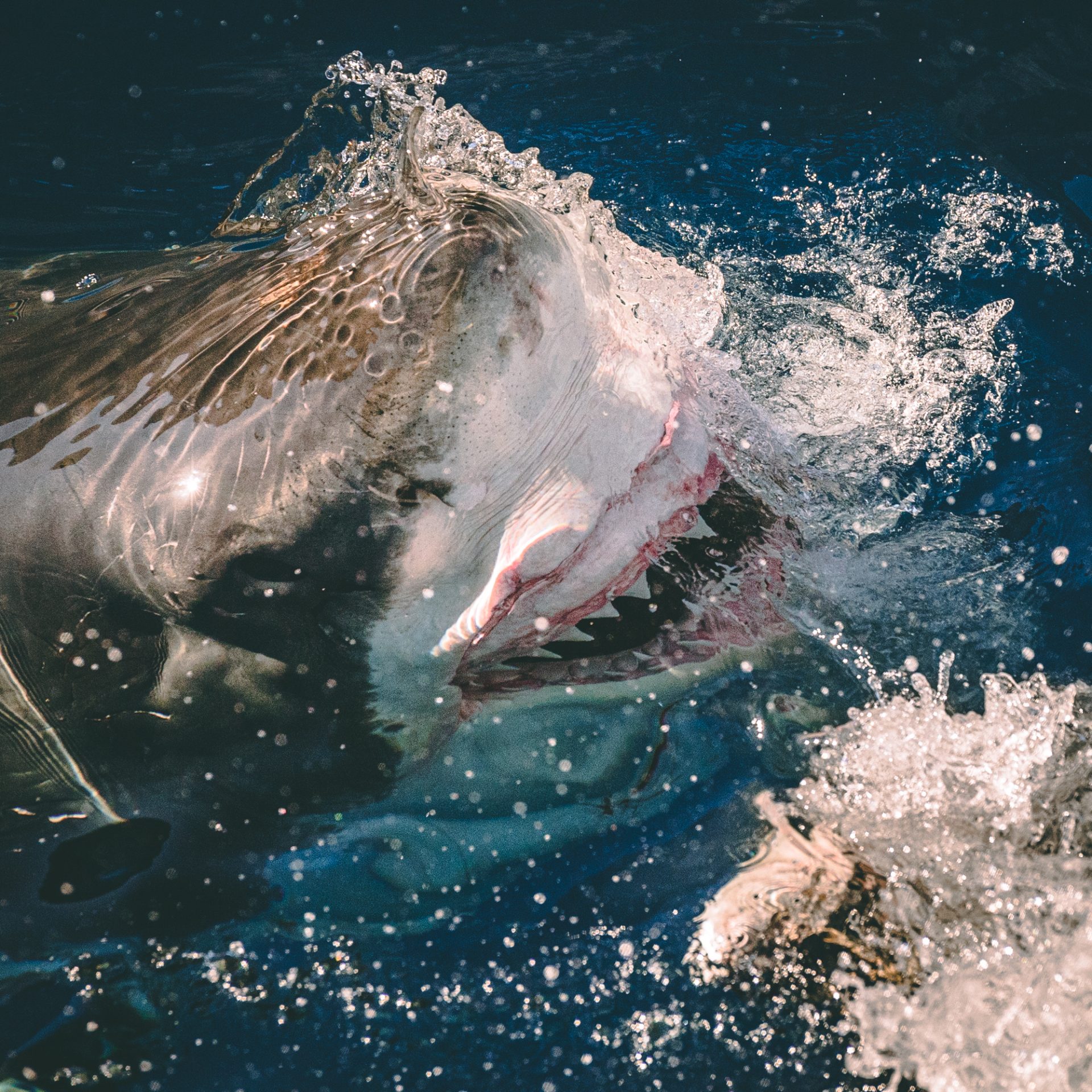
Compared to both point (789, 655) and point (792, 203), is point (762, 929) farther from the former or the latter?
point (792, 203)

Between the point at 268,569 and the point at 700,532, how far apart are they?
0.83 metres

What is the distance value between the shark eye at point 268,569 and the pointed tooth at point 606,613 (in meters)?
0.57

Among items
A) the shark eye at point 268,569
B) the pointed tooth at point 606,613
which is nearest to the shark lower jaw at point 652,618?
the pointed tooth at point 606,613

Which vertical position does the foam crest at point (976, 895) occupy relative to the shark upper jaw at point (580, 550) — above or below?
below

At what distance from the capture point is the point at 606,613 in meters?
1.96

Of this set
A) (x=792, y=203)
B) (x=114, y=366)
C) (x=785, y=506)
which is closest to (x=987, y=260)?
(x=792, y=203)

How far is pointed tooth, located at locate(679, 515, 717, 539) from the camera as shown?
6.48 ft

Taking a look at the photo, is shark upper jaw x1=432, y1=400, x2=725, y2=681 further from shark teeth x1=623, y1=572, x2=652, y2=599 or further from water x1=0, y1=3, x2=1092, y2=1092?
water x1=0, y1=3, x2=1092, y2=1092

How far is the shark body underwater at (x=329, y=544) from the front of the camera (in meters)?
1.61

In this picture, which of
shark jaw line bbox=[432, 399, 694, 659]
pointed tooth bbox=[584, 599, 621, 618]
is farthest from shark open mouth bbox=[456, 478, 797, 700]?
shark jaw line bbox=[432, 399, 694, 659]

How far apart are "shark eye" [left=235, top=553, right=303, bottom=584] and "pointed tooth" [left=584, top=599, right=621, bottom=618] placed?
57 cm

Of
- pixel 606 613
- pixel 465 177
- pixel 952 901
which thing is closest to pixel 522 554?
pixel 606 613

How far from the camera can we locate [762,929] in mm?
2166

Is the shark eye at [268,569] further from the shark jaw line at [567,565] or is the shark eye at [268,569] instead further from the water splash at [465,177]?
the water splash at [465,177]
